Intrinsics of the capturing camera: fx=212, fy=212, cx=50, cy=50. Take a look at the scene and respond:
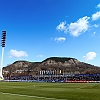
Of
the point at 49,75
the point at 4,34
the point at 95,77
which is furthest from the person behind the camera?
the point at 49,75

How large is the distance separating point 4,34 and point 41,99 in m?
102

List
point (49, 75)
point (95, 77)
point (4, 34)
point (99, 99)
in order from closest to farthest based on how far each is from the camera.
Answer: point (99, 99) → point (95, 77) → point (4, 34) → point (49, 75)

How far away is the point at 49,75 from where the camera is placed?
136m

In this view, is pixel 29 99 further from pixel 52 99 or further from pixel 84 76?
pixel 84 76

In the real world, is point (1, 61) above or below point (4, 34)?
below

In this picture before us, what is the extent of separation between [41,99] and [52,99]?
0.93 meters

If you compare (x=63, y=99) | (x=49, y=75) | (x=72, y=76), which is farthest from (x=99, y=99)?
(x=49, y=75)

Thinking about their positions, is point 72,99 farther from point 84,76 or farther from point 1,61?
point 1,61

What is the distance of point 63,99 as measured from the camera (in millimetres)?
18062

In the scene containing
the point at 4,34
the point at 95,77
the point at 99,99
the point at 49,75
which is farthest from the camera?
the point at 49,75

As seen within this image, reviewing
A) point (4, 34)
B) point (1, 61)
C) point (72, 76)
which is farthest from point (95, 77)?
point (1, 61)

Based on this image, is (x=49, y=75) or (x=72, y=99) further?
(x=49, y=75)

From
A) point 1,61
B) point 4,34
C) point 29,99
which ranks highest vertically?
point 4,34

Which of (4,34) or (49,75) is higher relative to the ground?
(4,34)
